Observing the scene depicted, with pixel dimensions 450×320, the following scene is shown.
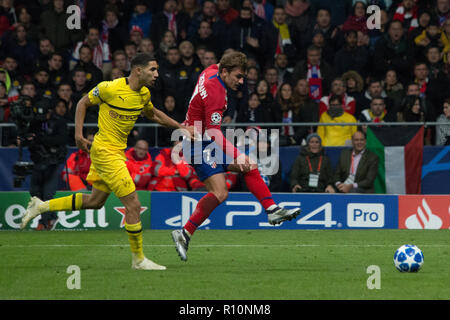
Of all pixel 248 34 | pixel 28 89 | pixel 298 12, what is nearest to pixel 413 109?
pixel 248 34

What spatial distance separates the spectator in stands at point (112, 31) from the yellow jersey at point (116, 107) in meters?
8.59

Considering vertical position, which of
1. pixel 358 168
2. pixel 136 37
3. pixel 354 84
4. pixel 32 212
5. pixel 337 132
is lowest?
pixel 358 168

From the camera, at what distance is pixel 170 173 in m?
14.4

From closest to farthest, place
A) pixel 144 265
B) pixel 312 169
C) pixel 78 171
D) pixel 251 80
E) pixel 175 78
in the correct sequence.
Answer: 1. pixel 144 265
2. pixel 312 169
3. pixel 78 171
4. pixel 175 78
5. pixel 251 80

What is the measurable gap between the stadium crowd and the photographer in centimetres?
57

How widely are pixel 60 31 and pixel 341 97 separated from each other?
6169mm

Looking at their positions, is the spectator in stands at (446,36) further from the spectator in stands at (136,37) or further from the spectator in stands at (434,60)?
the spectator in stands at (136,37)

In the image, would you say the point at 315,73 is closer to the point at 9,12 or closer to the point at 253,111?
the point at 253,111

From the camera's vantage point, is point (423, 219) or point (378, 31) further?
point (378, 31)

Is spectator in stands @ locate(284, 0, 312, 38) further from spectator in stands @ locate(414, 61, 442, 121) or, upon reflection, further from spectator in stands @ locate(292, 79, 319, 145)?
spectator in stands @ locate(414, 61, 442, 121)

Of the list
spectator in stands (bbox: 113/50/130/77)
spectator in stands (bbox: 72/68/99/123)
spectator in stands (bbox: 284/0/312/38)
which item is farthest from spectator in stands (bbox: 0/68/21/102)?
spectator in stands (bbox: 284/0/312/38)

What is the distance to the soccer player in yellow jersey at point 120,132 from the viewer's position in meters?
8.61

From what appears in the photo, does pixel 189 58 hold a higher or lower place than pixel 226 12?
lower

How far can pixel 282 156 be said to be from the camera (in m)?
14.7
